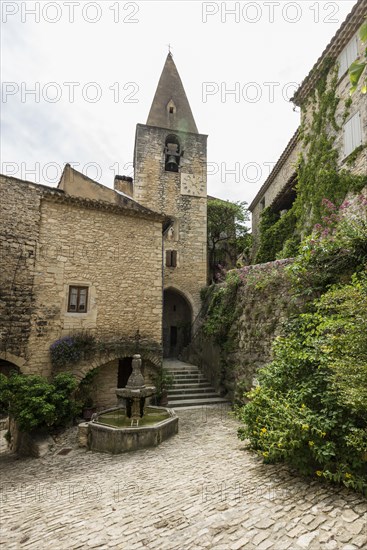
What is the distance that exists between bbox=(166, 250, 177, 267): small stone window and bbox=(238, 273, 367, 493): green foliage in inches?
454

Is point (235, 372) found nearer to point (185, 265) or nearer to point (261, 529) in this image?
point (261, 529)

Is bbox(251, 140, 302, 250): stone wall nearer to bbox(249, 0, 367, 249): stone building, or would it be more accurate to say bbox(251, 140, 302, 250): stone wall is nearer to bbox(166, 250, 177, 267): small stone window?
bbox(249, 0, 367, 249): stone building

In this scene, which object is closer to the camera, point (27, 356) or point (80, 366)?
point (27, 356)

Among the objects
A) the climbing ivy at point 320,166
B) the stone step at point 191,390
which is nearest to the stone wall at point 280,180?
the climbing ivy at point 320,166

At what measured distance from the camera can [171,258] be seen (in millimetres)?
16531

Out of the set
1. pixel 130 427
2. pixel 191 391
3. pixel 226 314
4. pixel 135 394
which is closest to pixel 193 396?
pixel 191 391

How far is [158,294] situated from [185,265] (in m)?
6.83

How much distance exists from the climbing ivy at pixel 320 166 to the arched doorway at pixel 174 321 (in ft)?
24.2

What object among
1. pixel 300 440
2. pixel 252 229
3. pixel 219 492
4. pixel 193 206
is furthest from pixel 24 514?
pixel 252 229

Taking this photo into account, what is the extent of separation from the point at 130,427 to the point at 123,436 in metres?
0.26

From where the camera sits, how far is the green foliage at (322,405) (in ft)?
11.4

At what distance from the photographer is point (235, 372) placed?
9.05m

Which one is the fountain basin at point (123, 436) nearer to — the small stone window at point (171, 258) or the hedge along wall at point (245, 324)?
the hedge along wall at point (245, 324)

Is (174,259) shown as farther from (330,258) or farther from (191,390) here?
(330,258)
